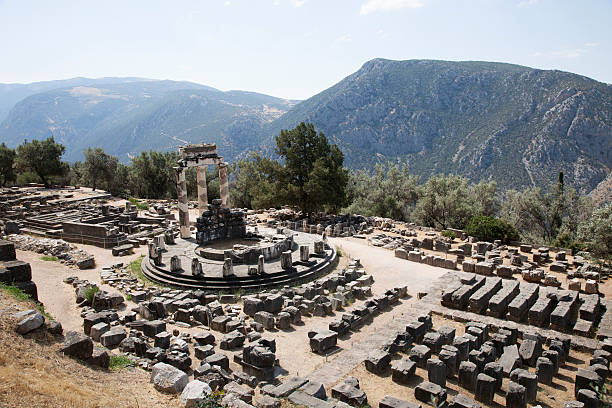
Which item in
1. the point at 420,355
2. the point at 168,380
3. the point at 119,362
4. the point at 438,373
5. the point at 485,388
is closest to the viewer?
the point at 168,380

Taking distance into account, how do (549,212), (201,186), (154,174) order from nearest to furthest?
(201,186) < (549,212) < (154,174)

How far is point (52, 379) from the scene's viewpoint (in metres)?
8.63

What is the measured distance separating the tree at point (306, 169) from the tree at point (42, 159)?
3139 centimetres

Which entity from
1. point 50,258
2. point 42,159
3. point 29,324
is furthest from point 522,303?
point 42,159

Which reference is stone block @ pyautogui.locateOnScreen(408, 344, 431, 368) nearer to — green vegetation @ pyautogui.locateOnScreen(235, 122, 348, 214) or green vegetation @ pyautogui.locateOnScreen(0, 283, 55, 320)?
green vegetation @ pyautogui.locateOnScreen(0, 283, 55, 320)

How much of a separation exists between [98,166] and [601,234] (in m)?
52.4

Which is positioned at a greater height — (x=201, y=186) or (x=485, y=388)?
(x=201, y=186)

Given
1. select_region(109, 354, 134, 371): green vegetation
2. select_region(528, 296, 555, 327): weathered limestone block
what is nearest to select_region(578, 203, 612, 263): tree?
select_region(528, 296, 555, 327): weathered limestone block

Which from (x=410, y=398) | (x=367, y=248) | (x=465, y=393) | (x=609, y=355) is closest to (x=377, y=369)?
(x=410, y=398)

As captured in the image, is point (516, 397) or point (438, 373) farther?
point (438, 373)

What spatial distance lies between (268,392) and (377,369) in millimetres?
3827

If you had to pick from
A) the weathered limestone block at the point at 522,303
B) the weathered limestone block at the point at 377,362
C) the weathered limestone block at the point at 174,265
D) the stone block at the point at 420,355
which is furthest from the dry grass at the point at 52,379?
the weathered limestone block at the point at 522,303

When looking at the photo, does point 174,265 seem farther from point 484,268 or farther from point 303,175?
point 303,175

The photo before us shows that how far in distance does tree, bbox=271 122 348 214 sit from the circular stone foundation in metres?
9.48
